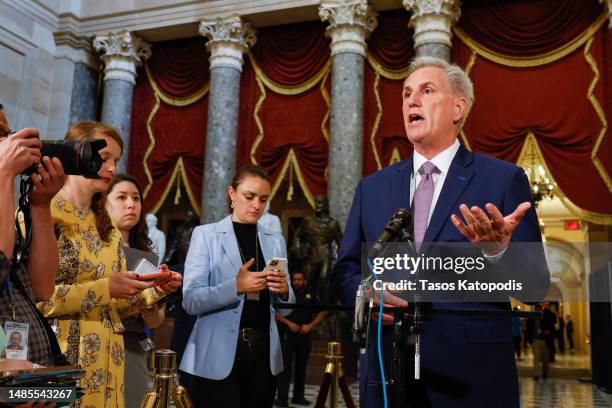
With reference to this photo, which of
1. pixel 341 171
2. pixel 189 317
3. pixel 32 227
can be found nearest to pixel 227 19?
pixel 341 171

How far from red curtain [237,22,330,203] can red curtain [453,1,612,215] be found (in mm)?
2563

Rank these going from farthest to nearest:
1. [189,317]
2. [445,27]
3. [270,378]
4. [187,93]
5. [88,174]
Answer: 1. [187,93]
2. [445,27]
3. [189,317]
4. [270,378]
5. [88,174]

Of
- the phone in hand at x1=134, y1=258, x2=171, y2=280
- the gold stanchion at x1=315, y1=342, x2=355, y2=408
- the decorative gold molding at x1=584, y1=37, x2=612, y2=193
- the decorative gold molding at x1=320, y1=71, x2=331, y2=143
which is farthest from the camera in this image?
the decorative gold molding at x1=320, y1=71, x2=331, y2=143

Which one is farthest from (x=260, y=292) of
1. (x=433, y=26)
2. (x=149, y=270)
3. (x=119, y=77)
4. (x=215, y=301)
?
(x=119, y=77)

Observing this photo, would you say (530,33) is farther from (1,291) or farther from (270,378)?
(1,291)

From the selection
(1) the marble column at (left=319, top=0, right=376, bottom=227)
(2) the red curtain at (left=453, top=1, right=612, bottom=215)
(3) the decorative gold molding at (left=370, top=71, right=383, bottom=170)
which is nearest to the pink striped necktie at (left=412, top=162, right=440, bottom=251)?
(1) the marble column at (left=319, top=0, right=376, bottom=227)

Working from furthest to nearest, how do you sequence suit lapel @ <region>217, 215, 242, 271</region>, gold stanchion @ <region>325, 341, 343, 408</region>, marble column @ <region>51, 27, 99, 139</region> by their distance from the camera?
marble column @ <region>51, 27, 99, 139</region> < gold stanchion @ <region>325, 341, 343, 408</region> < suit lapel @ <region>217, 215, 242, 271</region>

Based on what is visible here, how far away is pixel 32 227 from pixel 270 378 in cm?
152

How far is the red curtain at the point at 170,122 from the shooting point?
11.3m

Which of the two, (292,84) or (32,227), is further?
(292,84)

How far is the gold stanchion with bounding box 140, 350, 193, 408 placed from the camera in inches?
78.8

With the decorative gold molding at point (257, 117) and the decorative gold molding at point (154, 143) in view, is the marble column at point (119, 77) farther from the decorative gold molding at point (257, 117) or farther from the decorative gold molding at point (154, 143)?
the decorative gold molding at point (257, 117)

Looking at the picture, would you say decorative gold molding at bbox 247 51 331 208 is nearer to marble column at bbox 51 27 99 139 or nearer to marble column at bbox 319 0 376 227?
marble column at bbox 319 0 376 227

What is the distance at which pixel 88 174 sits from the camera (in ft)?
5.20
